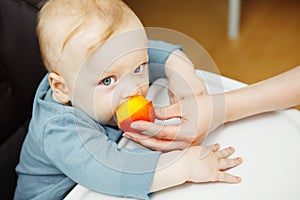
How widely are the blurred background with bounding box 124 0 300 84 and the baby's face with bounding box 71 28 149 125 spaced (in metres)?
0.95

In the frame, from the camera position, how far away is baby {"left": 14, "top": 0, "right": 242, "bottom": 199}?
594 mm

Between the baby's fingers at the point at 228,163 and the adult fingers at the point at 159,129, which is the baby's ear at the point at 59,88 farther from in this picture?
the baby's fingers at the point at 228,163

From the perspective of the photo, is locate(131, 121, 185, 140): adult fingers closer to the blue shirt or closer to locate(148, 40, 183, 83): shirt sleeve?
the blue shirt

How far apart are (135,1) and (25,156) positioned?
1.23 m

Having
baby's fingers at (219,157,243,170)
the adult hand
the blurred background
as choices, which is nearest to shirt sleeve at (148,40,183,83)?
the adult hand

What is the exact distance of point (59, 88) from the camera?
661 mm

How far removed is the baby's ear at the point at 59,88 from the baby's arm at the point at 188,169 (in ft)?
0.53

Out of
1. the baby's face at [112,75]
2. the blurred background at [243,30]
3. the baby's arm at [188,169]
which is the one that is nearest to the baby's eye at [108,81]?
the baby's face at [112,75]

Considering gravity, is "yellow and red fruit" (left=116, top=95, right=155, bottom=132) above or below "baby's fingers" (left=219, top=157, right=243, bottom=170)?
above

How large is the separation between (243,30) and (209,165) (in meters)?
1.18

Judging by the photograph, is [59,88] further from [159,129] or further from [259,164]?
[259,164]

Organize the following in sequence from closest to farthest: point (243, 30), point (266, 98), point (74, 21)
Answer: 1. point (74, 21)
2. point (266, 98)
3. point (243, 30)

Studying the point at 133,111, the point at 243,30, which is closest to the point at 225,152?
the point at 133,111

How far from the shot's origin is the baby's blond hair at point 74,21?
23.2 inches
